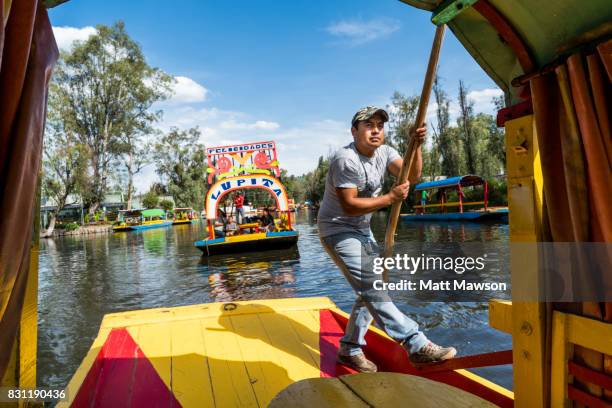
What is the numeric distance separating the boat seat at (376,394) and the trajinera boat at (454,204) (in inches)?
897

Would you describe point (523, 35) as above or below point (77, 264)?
above

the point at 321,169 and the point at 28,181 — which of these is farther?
the point at 321,169

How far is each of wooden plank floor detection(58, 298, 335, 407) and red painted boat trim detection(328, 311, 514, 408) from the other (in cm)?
44

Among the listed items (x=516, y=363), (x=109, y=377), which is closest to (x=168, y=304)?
(x=109, y=377)

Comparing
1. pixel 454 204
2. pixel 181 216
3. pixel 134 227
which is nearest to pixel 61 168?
pixel 134 227

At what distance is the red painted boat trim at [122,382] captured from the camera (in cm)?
234

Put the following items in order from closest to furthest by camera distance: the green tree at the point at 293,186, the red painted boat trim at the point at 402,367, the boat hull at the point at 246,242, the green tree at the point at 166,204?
the red painted boat trim at the point at 402,367, the boat hull at the point at 246,242, the green tree at the point at 166,204, the green tree at the point at 293,186

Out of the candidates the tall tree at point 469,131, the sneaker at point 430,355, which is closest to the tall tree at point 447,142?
the tall tree at point 469,131

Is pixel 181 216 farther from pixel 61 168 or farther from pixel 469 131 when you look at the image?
pixel 469 131

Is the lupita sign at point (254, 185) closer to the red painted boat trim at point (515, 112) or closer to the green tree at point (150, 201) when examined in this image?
the red painted boat trim at point (515, 112)

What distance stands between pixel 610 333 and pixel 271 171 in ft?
49.8

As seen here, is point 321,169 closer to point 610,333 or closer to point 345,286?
point 345,286

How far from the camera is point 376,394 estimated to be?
1.59 metres

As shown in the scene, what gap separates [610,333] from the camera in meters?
1.25
